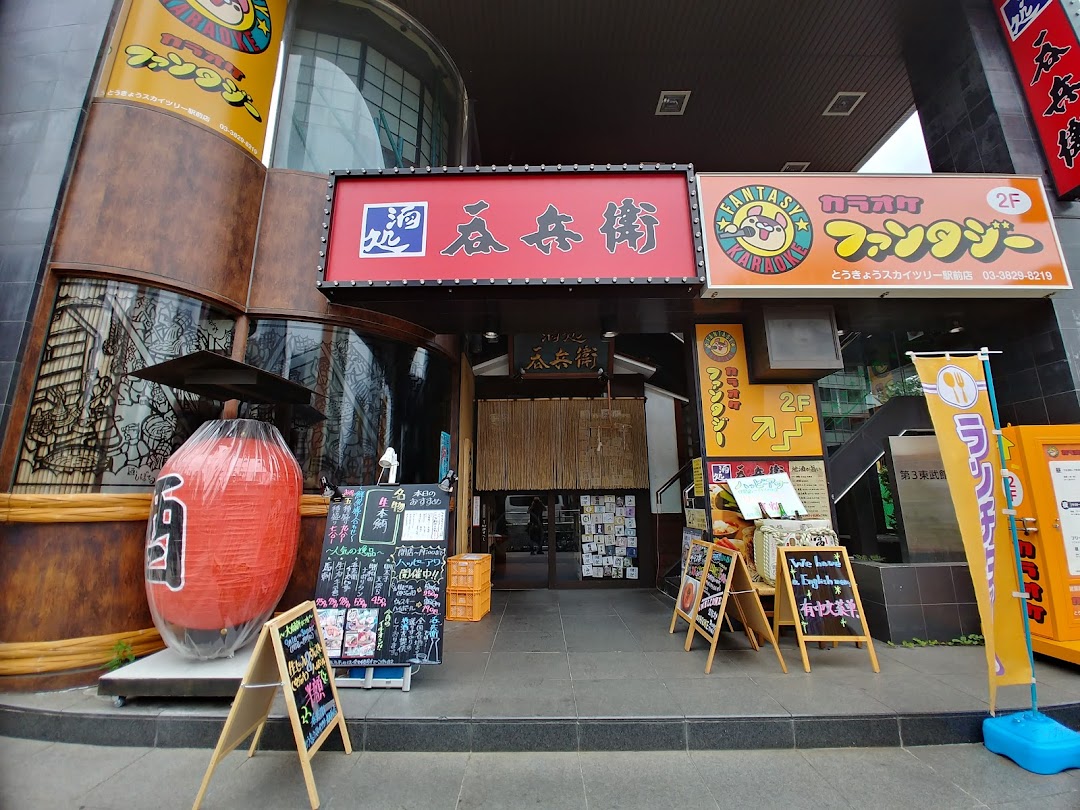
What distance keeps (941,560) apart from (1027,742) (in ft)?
9.93

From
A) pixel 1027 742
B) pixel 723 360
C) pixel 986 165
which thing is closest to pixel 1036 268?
pixel 986 165

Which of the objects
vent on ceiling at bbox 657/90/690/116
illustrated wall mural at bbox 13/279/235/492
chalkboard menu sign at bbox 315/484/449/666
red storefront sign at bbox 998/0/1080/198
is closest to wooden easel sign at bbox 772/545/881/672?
chalkboard menu sign at bbox 315/484/449/666

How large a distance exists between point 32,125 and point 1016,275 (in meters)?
10.9

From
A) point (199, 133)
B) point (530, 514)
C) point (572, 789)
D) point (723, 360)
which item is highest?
point (199, 133)

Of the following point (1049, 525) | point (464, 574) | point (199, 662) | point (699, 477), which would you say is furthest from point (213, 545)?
point (1049, 525)

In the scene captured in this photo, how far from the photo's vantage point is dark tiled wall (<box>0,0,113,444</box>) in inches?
162

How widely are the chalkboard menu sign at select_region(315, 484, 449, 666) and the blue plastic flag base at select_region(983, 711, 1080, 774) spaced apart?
165 inches

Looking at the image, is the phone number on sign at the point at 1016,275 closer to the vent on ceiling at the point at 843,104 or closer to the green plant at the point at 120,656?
the vent on ceiling at the point at 843,104

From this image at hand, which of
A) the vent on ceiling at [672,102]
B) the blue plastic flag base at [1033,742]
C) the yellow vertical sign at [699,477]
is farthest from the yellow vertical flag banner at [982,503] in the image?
the vent on ceiling at [672,102]

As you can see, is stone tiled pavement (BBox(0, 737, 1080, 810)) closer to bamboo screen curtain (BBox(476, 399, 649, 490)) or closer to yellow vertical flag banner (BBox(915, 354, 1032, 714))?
yellow vertical flag banner (BBox(915, 354, 1032, 714))

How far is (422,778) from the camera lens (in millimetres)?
2939

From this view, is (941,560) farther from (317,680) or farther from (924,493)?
(317,680)

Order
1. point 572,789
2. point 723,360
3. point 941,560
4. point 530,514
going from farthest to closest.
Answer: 1. point 530,514
2. point 723,360
3. point 941,560
4. point 572,789

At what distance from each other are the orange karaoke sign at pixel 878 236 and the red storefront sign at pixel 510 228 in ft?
1.97
